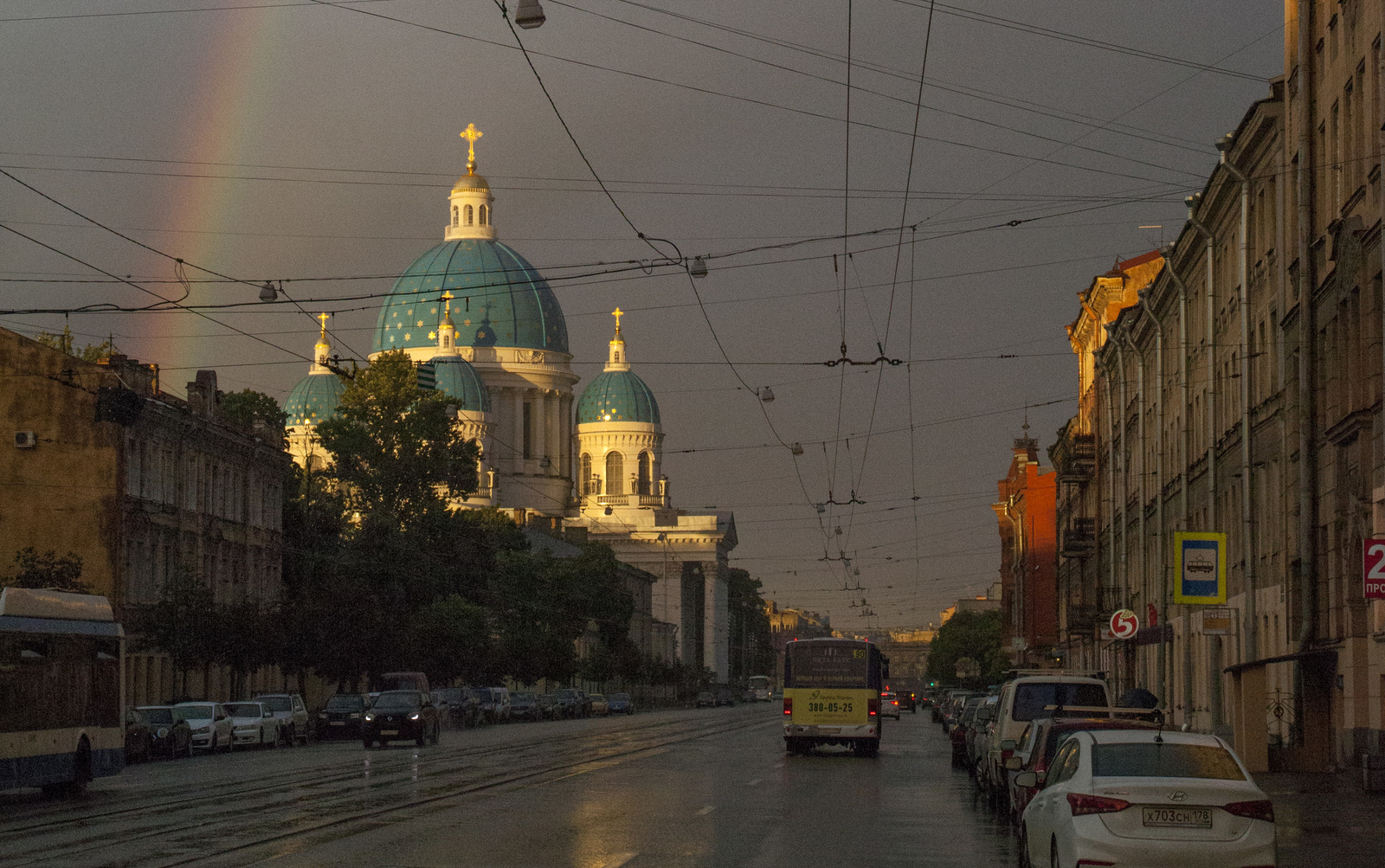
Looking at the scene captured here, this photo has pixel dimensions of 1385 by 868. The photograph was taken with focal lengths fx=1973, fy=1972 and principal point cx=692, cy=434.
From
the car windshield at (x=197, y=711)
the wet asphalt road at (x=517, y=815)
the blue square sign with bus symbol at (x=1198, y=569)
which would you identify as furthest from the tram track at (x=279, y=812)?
the blue square sign with bus symbol at (x=1198, y=569)

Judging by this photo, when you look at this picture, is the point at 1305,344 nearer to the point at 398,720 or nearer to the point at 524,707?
the point at 398,720

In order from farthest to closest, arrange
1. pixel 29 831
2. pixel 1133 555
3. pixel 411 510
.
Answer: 1. pixel 411 510
2. pixel 1133 555
3. pixel 29 831

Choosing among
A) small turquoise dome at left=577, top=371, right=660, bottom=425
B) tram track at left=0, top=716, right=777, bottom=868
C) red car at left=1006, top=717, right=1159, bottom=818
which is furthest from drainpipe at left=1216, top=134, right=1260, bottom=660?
small turquoise dome at left=577, top=371, right=660, bottom=425

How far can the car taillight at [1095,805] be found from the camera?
12484 mm

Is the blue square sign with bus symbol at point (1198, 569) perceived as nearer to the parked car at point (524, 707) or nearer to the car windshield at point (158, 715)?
the car windshield at point (158, 715)

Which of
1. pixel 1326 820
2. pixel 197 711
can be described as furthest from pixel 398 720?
pixel 1326 820

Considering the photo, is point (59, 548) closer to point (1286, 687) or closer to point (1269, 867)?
point (1286, 687)

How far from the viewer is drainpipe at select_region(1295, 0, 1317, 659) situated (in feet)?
101

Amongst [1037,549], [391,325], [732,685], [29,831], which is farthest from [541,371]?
[29,831]

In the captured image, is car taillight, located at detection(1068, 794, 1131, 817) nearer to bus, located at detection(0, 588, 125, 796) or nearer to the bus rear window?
bus, located at detection(0, 588, 125, 796)

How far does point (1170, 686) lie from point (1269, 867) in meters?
37.5

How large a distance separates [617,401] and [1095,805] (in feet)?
510

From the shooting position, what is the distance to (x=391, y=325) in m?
145

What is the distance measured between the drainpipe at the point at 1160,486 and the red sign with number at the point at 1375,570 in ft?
76.6
